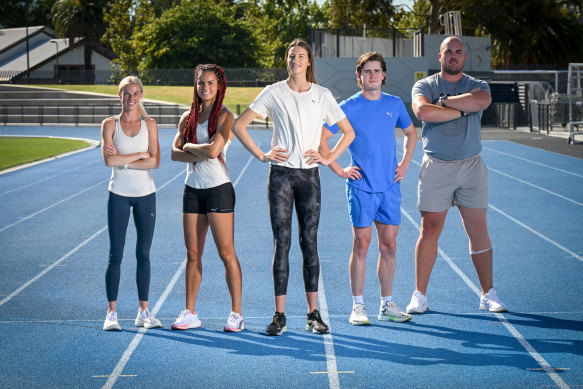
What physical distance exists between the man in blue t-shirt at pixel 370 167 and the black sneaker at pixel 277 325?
0.59 meters

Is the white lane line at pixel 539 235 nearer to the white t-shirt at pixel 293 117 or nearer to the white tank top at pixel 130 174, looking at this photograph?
the white t-shirt at pixel 293 117

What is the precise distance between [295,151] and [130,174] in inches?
49.3

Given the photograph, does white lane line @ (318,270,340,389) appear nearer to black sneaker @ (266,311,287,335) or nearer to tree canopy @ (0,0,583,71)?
black sneaker @ (266,311,287,335)

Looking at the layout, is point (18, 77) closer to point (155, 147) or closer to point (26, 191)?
point (26, 191)

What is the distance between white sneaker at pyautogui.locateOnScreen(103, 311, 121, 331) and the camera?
5672 mm

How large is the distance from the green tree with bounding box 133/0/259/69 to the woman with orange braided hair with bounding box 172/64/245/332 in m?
56.1

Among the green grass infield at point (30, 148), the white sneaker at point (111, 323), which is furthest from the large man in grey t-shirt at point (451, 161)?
the green grass infield at point (30, 148)

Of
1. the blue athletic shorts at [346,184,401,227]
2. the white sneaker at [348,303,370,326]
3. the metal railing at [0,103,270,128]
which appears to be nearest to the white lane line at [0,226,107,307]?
the white sneaker at [348,303,370,326]

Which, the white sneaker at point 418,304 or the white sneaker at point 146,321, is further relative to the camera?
the white sneaker at point 418,304

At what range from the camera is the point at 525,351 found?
515 cm

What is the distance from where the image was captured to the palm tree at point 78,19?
72.8 meters

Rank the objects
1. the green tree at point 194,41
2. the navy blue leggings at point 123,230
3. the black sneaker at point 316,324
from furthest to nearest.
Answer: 1. the green tree at point 194,41
2. the navy blue leggings at point 123,230
3. the black sneaker at point 316,324

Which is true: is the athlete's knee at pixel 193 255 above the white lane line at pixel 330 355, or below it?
above

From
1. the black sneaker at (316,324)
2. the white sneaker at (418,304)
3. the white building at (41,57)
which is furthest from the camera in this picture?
the white building at (41,57)
